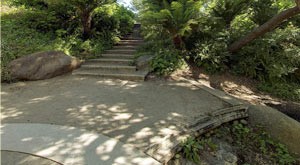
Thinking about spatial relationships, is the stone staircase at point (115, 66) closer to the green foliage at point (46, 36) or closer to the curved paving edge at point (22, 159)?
the green foliage at point (46, 36)

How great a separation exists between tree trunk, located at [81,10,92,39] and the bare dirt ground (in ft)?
11.1

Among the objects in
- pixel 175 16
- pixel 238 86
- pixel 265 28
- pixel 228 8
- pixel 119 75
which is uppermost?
pixel 228 8

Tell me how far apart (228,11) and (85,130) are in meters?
6.14

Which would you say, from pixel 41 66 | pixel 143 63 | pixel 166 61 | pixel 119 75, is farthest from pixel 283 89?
pixel 41 66

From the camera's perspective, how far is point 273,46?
705cm

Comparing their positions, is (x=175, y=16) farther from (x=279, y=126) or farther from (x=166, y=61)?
(x=279, y=126)

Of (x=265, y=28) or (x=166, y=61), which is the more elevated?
(x=265, y=28)

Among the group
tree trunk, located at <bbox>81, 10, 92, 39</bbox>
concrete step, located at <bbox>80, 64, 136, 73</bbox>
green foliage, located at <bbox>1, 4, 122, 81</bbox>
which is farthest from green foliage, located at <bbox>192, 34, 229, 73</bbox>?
tree trunk, located at <bbox>81, 10, 92, 39</bbox>

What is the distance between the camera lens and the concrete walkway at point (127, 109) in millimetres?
3303

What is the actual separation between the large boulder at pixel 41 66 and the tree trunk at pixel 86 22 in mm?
1918

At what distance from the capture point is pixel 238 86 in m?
6.43

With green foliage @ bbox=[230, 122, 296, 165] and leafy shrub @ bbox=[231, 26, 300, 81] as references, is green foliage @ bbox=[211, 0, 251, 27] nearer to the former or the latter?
leafy shrub @ bbox=[231, 26, 300, 81]

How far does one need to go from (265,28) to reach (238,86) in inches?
66.6

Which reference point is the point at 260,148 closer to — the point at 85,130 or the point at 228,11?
the point at 85,130
